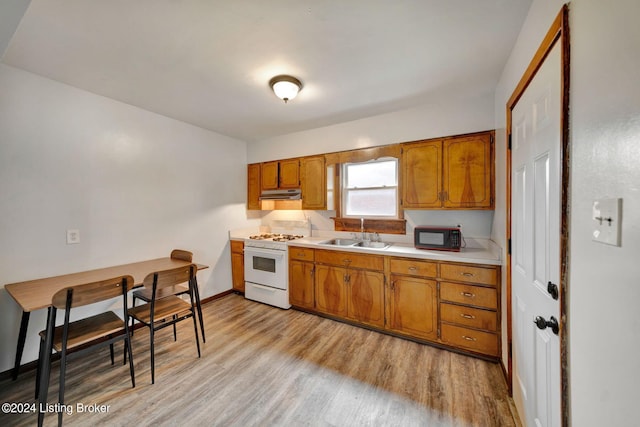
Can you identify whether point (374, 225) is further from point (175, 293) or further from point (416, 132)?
point (175, 293)

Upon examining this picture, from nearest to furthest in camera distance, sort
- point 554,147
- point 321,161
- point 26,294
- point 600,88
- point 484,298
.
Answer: point 600,88, point 554,147, point 26,294, point 484,298, point 321,161

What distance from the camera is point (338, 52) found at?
1796 millimetres

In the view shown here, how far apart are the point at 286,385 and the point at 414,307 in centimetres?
141

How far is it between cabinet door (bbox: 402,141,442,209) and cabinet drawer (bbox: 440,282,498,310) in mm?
845

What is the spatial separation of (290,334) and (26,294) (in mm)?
2176

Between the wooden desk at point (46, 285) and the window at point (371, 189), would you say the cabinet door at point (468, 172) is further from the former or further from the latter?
the wooden desk at point (46, 285)

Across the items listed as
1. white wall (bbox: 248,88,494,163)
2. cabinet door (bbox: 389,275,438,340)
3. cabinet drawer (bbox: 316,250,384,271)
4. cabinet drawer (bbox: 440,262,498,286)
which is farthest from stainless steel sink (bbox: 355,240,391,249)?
white wall (bbox: 248,88,494,163)

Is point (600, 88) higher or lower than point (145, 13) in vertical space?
lower

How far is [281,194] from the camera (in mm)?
3674

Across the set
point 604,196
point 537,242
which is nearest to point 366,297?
point 537,242

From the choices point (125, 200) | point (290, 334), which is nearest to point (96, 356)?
point (125, 200)

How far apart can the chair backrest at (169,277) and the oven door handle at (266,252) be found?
1210 mm

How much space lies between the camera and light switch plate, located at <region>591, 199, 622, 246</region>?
62cm

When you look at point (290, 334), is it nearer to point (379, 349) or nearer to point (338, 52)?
point (379, 349)
